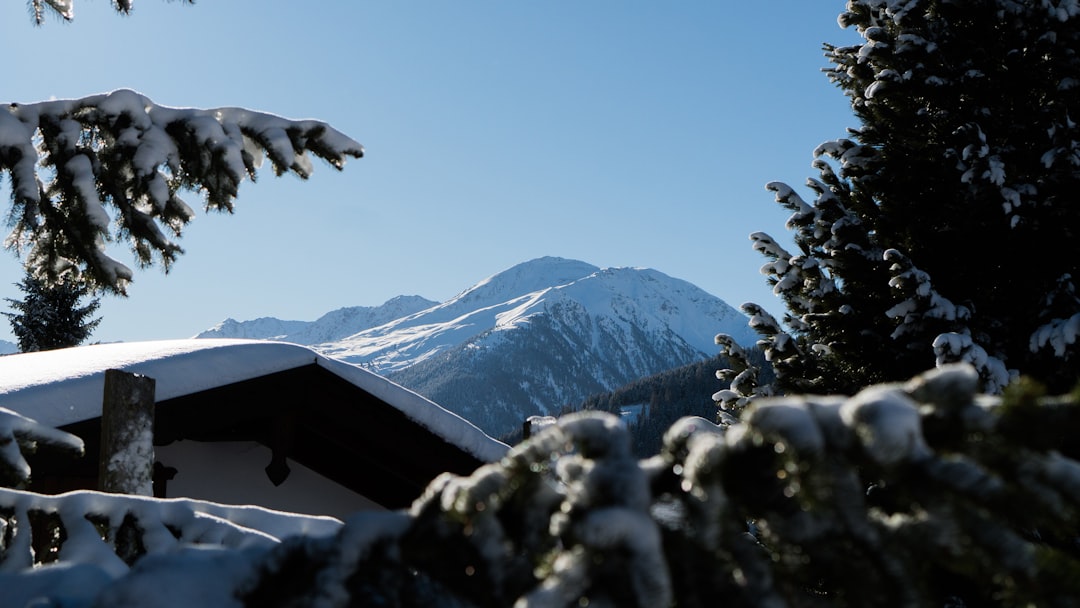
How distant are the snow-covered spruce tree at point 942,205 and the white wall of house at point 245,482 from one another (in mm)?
5438

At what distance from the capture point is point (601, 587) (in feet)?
3.24

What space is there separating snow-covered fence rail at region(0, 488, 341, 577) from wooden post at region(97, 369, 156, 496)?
1.18 m

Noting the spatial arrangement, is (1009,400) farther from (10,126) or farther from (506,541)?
(10,126)

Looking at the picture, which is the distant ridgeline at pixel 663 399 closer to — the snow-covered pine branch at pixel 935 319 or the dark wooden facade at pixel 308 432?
the snow-covered pine branch at pixel 935 319

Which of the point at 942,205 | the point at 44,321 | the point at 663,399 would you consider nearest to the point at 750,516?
the point at 942,205

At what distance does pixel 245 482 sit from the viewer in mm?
9250

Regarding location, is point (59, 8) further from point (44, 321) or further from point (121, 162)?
point (44, 321)

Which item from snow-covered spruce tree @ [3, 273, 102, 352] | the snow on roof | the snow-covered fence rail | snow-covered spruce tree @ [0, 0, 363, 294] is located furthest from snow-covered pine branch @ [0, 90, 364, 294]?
snow-covered spruce tree @ [3, 273, 102, 352]

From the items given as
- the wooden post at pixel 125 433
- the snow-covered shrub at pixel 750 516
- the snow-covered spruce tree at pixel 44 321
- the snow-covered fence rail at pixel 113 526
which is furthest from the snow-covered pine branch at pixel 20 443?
the snow-covered spruce tree at pixel 44 321

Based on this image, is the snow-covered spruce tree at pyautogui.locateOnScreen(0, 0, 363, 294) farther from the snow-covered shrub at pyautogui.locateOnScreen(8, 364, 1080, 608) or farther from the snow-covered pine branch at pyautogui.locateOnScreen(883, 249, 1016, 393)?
the snow-covered pine branch at pyautogui.locateOnScreen(883, 249, 1016, 393)

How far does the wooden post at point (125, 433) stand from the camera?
479cm

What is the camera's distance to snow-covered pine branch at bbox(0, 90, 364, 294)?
188 inches

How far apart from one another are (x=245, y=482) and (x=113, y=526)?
654 cm

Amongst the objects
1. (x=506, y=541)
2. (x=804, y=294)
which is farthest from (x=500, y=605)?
(x=804, y=294)
